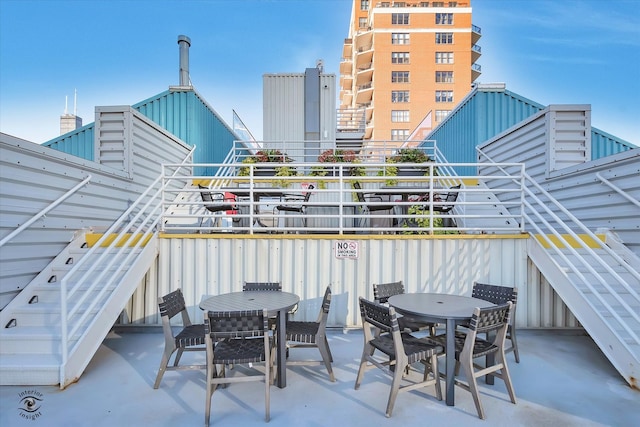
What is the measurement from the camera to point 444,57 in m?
37.1

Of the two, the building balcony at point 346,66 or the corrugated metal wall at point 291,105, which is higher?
the building balcony at point 346,66

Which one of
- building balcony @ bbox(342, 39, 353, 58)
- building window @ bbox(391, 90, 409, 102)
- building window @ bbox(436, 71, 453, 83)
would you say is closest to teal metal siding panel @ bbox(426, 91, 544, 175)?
building window @ bbox(391, 90, 409, 102)

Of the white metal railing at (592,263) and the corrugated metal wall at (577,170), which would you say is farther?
the corrugated metal wall at (577,170)

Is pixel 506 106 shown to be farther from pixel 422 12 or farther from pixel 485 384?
pixel 422 12

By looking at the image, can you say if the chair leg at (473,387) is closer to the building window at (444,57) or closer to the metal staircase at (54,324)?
the metal staircase at (54,324)

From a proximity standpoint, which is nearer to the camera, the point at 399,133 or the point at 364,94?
the point at 399,133

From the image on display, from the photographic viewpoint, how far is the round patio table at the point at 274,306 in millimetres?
2957

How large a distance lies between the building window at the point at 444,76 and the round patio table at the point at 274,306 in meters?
39.9

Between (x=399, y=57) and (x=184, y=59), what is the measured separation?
113 feet

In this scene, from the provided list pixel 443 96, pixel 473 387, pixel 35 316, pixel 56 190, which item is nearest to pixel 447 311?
pixel 473 387

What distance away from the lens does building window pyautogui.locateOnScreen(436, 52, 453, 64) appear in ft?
121

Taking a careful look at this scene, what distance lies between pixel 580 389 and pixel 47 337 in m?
5.07

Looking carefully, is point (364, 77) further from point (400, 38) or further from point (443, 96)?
point (443, 96)

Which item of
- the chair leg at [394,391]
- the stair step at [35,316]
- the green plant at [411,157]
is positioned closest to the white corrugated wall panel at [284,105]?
the green plant at [411,157]
